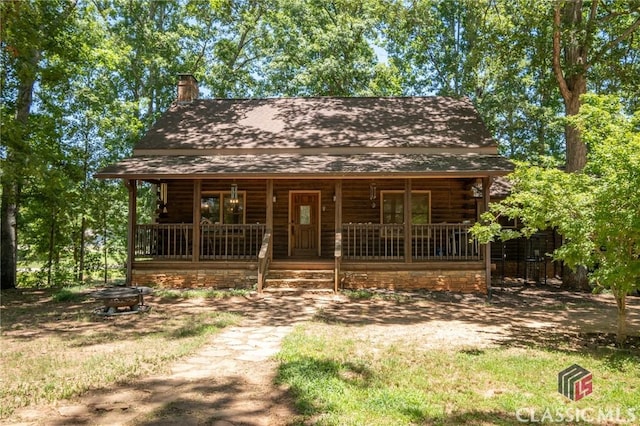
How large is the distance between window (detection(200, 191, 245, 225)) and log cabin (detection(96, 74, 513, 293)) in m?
0.04

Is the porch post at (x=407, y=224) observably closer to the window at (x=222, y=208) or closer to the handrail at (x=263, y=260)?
the handrail at (x=263, y=260)

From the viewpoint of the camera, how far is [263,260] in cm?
1209

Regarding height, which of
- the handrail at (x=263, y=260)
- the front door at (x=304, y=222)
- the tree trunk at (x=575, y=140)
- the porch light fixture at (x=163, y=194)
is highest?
the tree trunk at (x=575, y=140)

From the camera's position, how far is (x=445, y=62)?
87.5 ft

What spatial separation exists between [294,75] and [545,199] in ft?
73.1

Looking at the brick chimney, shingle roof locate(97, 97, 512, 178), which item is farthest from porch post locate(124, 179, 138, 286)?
the brick chimney

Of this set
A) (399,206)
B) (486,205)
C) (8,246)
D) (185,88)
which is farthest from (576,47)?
(8,246)

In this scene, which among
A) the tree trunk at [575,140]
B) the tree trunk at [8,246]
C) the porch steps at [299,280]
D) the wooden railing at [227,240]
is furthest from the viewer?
the tree trunk at [575,140]

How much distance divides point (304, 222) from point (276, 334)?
8260mm

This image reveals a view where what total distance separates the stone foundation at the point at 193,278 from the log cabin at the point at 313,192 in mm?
29

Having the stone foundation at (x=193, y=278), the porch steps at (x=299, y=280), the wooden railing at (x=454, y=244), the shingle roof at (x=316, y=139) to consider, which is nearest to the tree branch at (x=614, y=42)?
the shingle roof at (x=316, y=139)

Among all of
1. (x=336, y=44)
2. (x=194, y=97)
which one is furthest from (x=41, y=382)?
(x=336, y=44)

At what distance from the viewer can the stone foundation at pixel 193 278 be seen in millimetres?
12734

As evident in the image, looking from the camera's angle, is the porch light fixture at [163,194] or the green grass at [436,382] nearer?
the green grass at [436,382]
